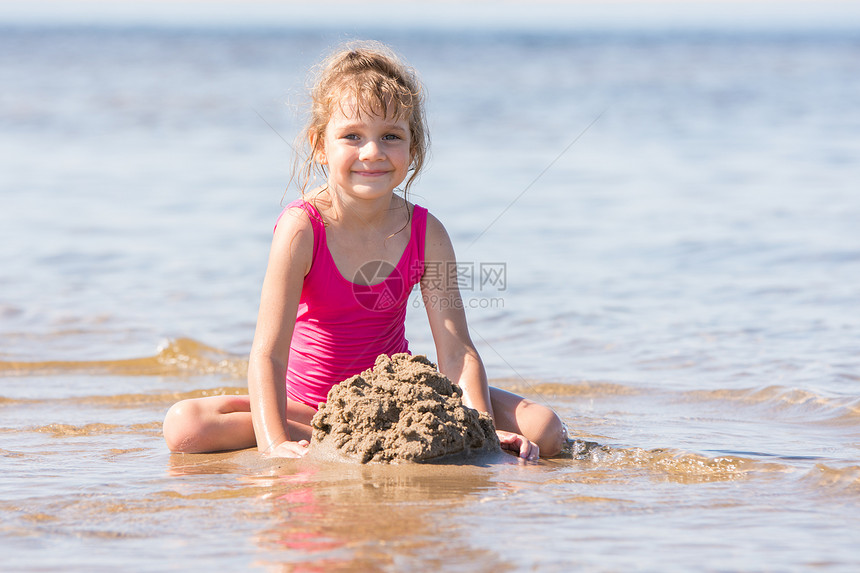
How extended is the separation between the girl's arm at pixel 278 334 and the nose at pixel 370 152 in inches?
12.1

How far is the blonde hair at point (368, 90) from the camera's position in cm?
332

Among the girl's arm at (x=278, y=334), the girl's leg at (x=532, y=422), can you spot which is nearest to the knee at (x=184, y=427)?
the girl's arm at (x=278, y=334)

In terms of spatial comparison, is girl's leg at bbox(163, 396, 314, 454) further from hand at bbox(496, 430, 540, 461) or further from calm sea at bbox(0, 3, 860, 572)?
hand at bbox(496, 430, 540, 461)

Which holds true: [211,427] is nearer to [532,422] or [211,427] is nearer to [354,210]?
[354,210]

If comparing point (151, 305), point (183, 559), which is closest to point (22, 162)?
point (151, 305)

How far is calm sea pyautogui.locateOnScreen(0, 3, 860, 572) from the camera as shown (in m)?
2.35

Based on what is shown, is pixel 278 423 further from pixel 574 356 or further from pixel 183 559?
pixel 574 356

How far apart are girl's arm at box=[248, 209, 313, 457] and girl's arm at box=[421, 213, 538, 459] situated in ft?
1.66

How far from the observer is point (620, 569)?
2137 mm

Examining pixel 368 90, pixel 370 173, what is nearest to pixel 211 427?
pixel 370 173

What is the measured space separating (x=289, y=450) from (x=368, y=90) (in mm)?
1313

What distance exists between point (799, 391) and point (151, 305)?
4.05 metres

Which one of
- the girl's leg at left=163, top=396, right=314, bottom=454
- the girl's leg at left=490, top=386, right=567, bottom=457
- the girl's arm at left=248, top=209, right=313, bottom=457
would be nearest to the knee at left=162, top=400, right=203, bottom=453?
the girl's leg at left=163, top=396, right=314, bottom=454

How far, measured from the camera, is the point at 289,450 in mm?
3041
